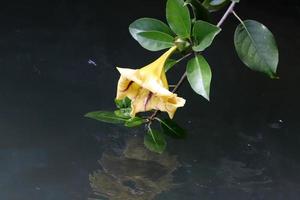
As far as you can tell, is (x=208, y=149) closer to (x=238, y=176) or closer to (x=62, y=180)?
(x=238, y=176)

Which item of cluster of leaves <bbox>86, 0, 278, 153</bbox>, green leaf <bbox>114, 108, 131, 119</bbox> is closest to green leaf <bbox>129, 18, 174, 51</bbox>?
cluster of leaves <bbox>86, 0, 278, 153</bbox>

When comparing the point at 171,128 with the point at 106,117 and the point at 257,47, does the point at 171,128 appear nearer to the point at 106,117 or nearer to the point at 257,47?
the point at 106,117

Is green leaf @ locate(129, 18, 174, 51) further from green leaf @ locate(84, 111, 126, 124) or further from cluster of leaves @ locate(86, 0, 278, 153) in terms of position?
green leaf @ locate(84, 111, 126, 124)

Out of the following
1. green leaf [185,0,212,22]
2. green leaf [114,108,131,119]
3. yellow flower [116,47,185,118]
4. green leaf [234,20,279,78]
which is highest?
green leaf [185,0,212,22]

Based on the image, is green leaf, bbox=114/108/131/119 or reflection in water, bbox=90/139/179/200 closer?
green leaf, bbox=114/108/131/119

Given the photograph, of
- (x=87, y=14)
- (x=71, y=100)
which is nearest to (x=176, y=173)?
(x=71, y=100)

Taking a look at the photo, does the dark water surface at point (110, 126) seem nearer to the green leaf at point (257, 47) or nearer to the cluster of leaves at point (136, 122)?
the cluster of leaves at point (136, 122)
